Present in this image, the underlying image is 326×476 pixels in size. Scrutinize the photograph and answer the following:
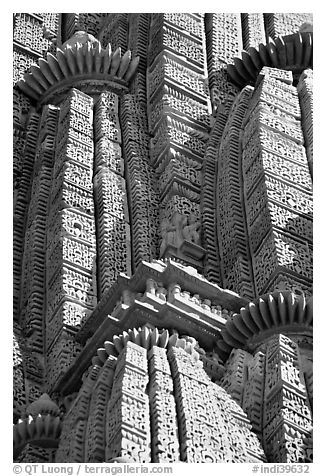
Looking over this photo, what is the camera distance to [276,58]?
28.8 metres

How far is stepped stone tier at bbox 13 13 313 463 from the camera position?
20.9 meters

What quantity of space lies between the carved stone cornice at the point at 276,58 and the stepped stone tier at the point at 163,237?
23 millimetres

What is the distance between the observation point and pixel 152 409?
20.4 m

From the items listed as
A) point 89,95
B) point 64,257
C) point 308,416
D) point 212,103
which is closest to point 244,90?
point 212,103

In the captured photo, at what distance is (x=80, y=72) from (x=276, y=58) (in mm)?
2951

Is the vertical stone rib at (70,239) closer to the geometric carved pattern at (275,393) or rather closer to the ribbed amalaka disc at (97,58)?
the ribbed amalaka disc at (97,58)

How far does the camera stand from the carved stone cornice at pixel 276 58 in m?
28.6

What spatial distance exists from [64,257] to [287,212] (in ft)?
9.60

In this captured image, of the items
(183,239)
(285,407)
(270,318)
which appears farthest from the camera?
(183,239)

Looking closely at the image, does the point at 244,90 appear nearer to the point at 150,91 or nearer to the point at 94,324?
the point at 150,91

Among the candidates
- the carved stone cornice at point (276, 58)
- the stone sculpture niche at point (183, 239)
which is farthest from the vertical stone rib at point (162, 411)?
the carved stone cornice at point (276, 58)

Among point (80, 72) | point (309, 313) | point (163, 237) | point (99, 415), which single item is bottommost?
point (99, 415)

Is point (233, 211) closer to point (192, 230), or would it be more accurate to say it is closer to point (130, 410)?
point (192, 230)

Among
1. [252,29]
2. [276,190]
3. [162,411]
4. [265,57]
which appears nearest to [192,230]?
[276,190]
